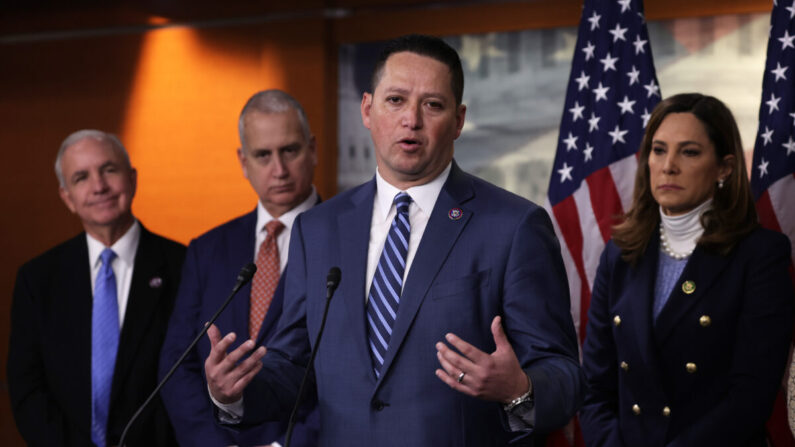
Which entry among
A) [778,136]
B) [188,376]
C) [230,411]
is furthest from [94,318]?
[778,136]

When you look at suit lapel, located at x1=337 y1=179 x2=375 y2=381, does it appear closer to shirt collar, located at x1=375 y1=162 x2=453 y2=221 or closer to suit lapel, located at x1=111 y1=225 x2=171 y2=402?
shirt collar, located at x1=375 y1=162 x2=453 y2=221

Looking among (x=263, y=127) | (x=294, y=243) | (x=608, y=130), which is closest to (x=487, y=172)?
(x=608, y=130)

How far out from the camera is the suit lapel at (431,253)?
82.2 inches

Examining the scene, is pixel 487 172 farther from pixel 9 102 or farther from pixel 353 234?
pixel 9 102

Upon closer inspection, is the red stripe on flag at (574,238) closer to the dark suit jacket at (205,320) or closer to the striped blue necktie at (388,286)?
the dark suit jacket at (205,320)

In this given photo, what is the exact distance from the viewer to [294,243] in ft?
7.82

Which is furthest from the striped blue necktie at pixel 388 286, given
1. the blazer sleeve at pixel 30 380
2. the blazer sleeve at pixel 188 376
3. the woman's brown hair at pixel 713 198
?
the blazer sleeve at pixel 30 380

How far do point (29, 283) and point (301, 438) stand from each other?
1.52 metres

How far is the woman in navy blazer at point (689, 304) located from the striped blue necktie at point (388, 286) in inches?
45.8

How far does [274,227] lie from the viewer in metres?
3.43

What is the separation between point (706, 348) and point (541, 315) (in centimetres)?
111

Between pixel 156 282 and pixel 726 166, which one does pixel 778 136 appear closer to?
pixel 726 166

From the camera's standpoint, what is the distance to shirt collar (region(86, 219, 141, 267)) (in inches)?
150

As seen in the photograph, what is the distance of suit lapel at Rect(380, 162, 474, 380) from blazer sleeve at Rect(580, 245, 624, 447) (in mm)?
1166
